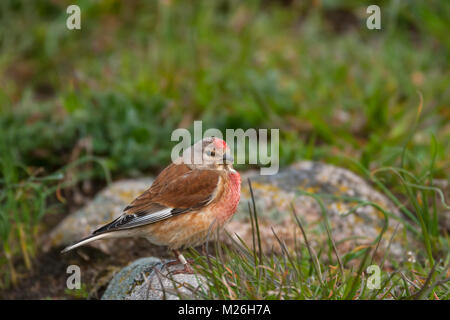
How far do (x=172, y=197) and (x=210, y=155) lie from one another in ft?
1.12

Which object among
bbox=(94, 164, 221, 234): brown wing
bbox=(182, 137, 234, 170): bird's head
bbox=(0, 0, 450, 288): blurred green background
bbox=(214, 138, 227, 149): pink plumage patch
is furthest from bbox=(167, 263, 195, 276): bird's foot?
bbox=(0, 0, 450, 288): blurred green background

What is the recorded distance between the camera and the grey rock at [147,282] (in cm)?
324

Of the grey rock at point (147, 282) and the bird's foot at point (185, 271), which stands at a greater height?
the bird's foot at point (185, 271)

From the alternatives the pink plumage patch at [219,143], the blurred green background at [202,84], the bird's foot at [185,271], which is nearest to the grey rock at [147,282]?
the bird's foot at [185,271]

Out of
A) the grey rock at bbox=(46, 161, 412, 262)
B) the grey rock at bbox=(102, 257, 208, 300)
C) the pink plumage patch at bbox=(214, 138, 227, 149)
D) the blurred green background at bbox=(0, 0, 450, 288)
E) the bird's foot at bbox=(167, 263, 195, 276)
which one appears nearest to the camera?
the grey rock at bbox=(102, 257, 208, 300)

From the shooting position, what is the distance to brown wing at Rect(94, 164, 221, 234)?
3.55m

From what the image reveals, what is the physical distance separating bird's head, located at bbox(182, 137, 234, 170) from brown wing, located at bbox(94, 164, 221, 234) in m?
0.04

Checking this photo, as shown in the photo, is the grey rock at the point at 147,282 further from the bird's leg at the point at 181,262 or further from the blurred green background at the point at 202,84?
the blurred green background at the point at 202,84

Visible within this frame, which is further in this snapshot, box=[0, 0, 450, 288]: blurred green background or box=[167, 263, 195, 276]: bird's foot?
box=[0, 0, 450, 288]: blurred green background

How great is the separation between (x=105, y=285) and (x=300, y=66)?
11.8 feet

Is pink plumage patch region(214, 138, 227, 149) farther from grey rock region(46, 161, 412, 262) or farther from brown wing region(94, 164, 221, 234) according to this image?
grey rock region(46, 161, 412, 262)

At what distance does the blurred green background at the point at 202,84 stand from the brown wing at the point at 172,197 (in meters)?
0.92

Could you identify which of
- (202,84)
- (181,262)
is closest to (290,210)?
(181,262)

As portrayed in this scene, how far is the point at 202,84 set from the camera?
6.13 m
